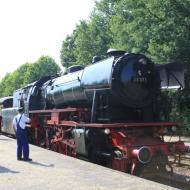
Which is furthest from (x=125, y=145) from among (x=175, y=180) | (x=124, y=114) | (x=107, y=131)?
(x=175, y=180)

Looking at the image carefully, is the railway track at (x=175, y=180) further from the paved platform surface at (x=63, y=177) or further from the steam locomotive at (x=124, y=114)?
the paved platform surface at (x=63, y=177)

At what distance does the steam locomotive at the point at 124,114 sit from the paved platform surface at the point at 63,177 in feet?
3.21

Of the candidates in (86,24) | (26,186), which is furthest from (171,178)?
(86,24)

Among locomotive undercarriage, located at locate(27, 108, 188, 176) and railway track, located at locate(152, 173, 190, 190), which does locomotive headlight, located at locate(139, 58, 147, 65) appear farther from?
railway track, located at locate(152, 173, 190, 190)

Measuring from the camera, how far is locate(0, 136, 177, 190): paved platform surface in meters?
9.45

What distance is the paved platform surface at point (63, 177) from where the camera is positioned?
9445 mm

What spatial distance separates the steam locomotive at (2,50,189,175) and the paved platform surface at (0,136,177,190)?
3.21 ft

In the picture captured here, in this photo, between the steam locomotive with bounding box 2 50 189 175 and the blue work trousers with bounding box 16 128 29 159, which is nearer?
the steam locomotive with bounding box 2 50 189 175

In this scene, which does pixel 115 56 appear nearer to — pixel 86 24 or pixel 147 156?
pixel 147 156

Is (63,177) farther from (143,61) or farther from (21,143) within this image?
(143,61)

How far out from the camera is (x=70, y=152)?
16547mm

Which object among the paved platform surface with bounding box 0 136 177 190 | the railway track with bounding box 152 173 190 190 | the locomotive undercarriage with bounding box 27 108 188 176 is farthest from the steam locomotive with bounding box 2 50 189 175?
the paved platform surface with bounding box 0 136 177 190

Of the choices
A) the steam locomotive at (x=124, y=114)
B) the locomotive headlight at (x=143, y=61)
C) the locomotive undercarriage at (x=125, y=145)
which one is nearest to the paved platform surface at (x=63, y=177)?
the locomotive undercarriage at (x=125, y=145)

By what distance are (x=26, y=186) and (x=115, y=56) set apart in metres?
5.49
